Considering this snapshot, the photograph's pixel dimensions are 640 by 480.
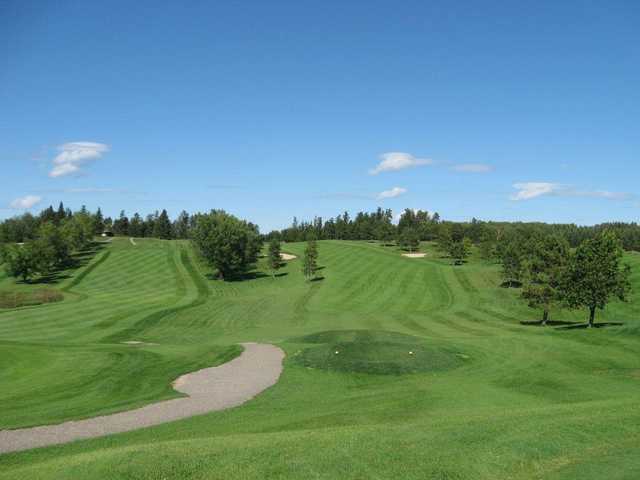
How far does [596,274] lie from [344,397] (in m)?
37.5

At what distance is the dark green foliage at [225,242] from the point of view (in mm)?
99537

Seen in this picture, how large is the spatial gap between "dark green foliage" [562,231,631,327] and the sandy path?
108ft

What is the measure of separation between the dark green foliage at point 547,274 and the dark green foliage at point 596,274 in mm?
4242

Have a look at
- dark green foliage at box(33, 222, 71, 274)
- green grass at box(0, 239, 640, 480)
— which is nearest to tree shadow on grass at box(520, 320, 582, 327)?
green grass at box(0, 239, 640, 480)

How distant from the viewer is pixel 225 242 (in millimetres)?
99688

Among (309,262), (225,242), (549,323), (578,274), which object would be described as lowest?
(549,323)

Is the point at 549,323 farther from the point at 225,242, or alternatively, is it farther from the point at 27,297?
the point at 27,297

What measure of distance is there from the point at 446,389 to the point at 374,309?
46.3 metres

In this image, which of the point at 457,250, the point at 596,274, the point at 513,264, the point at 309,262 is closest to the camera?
the point at 596,274

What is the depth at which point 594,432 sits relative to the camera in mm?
14602

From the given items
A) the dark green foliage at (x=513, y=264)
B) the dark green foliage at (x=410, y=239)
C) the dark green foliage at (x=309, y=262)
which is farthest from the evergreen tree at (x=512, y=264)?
the dark green foliage at (x=410, y=239)

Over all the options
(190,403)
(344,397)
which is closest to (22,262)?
(190,403)

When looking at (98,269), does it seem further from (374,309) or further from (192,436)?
(192,436)

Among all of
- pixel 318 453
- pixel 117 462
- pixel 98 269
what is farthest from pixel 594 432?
pixel 98 269
